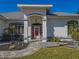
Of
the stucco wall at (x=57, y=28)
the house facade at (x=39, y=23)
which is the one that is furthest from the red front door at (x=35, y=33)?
the stucco wall at (x=57, y=28)

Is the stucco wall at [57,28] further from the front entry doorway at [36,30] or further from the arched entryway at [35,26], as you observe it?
the front entry doorway at [36,30]

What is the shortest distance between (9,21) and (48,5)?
8.41m

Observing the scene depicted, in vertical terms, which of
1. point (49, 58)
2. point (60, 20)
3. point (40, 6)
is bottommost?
point (49, 58)

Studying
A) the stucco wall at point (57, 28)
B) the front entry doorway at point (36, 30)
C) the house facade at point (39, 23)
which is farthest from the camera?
the front entry doorway at point (36, 30)

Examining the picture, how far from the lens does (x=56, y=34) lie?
1233 inches

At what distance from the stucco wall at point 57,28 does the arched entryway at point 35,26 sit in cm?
184

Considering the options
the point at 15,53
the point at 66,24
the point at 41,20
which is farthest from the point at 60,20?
the point at 15,53

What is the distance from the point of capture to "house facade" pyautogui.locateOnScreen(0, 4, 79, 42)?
28.7 m

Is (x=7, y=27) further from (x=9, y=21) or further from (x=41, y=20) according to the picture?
(x=41, y=20)

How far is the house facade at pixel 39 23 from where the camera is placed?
28734 mm

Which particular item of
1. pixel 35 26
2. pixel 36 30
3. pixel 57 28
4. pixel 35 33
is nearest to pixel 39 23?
pixel 35 26

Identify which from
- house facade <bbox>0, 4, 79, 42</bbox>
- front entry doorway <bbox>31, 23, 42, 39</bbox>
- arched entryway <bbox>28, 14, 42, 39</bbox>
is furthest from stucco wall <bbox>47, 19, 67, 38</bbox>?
front entry doorway <bbox>31, 23, 42, 39</bbox>

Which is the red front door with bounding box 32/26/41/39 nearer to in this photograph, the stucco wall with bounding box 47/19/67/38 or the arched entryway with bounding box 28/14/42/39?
the arched entryway with bounding box 28/14/42/39

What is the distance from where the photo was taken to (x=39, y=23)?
104ft
